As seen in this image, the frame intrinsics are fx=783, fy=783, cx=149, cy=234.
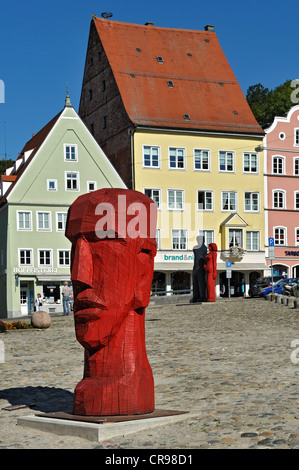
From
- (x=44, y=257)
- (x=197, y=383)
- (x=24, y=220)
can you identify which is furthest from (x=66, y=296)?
(x=197, y=383)

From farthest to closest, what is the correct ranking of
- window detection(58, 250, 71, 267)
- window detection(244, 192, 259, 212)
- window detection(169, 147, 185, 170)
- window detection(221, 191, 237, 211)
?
window detection(244, 192, 259, 212) < window detection(221, 191, 237, 211) < window detection(169, 147, 185, 170) < window detection(58, 250, 71, 267)

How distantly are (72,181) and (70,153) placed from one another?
72.5 inches

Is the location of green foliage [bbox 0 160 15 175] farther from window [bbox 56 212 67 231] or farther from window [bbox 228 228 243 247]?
window [bbox 56 212 67 231]

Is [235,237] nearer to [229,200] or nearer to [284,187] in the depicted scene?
[229,200]

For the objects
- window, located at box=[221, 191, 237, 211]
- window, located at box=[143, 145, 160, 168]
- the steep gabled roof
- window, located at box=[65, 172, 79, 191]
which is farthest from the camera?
window, located at box=[221, 191, 237, 211]

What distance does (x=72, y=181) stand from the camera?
5153 cm

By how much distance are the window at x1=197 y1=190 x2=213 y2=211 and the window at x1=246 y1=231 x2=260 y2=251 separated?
145 inches

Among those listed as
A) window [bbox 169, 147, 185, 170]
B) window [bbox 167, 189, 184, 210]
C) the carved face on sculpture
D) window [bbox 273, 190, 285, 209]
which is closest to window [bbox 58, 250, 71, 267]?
window [bbox 167, 189, 184, 210]

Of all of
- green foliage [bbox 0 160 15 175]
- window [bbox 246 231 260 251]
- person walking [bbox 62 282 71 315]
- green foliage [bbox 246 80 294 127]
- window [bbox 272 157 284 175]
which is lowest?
person walking [bbox 62 282 71 315]

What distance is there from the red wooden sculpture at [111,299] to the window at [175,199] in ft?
159

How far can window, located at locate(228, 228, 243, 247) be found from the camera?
58344mm

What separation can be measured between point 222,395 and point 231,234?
48.7 meters
